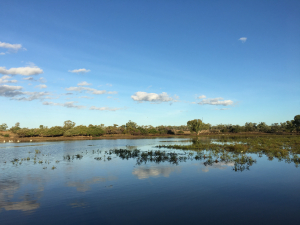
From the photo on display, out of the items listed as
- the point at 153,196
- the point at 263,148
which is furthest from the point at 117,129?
the point at 153,196

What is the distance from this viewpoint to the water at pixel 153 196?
1030cm

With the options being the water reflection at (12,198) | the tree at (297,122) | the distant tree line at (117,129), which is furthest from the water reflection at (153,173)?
the tree at (297,122)

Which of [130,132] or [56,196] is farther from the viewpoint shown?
[130,132]

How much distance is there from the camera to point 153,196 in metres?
13.5

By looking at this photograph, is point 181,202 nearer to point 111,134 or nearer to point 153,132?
point 111,134

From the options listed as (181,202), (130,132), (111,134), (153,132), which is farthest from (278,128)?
A: (181,202)

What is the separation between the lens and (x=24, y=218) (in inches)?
405

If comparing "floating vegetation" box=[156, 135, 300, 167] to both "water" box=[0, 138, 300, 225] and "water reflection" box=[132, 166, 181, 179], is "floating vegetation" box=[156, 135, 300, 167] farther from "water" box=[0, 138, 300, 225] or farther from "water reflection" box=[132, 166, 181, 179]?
"water reflection" box=[132, 166, 181, 179]

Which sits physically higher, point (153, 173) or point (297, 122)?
point (297, 122)

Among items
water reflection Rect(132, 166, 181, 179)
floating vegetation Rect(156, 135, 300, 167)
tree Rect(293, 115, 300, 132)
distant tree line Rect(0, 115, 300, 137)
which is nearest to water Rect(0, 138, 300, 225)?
water reflection Rect(132, 166, 181, 179)

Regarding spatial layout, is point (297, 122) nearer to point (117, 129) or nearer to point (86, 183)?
point (117, 129)

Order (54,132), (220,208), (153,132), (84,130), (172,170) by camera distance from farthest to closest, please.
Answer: (153,132), (84,130), (54,132), (172,170), (220,208)

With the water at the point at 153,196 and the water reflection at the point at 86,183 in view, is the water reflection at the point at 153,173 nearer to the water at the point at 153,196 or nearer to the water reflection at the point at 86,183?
the water at the point at 153,196

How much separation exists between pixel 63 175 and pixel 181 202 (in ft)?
44.2
